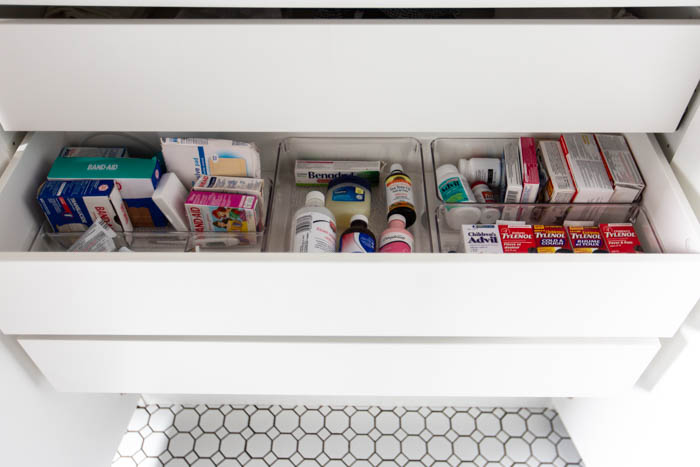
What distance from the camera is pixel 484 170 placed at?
984 mm

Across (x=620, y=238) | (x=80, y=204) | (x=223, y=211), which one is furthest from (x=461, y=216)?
(x=80, y=204)

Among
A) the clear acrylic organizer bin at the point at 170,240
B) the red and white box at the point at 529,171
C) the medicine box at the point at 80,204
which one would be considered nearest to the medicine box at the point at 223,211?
the clear acrylic organizer bin at the point at 170,240

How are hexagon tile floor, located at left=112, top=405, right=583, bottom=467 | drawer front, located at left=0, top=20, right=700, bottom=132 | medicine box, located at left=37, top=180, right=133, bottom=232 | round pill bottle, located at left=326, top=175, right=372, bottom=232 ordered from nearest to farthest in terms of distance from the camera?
drawer front, located at left=0, top=20, right=700, bottom=132 → medicine box, located at left=37, top=180, right=133, bottom=232 → round pill bottle, located at left=326, top=175, right=372, bottom=232 → hexagon tile floor, located at left=112, top=405, right=583, bottom=467

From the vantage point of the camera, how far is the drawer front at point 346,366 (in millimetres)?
871

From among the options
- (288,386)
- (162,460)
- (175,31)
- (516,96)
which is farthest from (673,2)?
(162,460)

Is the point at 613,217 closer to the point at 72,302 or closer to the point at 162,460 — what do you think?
the point at 72,302

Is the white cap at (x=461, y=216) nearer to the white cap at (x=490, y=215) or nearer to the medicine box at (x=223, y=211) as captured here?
the white cap at (x=490, y=215)

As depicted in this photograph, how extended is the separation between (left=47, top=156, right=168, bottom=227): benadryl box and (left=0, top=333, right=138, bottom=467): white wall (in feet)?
0.95

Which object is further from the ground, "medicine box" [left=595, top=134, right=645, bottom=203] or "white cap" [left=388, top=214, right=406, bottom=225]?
"medicine box" [left=595, top=134, right=645, bottom=203]

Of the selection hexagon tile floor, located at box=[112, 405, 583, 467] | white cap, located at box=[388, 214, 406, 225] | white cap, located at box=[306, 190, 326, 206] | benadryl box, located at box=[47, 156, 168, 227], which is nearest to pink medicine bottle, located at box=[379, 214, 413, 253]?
white cap, located at box=[388, 214, 406, 225]

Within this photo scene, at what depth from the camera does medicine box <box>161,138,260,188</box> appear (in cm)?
90

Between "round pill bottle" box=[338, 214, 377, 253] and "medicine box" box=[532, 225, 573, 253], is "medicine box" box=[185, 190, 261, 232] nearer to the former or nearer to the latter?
"round pill bottle" box=[338, 214, 377, 253]

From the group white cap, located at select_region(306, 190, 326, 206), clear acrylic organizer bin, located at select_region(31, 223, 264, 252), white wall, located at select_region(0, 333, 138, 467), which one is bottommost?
white wall, located at select_region(0, 333, 138, 467)

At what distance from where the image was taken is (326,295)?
0.78 meters
